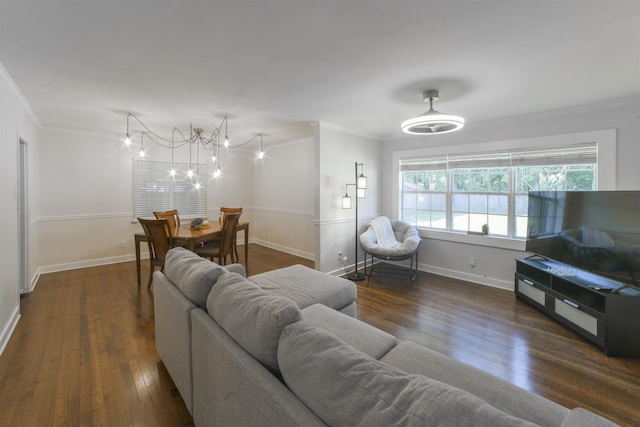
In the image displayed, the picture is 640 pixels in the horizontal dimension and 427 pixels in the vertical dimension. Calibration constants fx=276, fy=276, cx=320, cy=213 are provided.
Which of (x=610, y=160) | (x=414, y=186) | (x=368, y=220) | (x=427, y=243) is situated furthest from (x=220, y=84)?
(x=610, y=160)

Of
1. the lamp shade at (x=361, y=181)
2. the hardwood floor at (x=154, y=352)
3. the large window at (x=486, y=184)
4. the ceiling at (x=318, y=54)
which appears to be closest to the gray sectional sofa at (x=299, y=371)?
the hardwood floor at (x=154, y=352)

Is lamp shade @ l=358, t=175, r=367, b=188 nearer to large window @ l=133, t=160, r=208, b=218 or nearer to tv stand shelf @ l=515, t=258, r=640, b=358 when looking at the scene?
tv stand shelf @ l=515, t=258, r=640, b=358

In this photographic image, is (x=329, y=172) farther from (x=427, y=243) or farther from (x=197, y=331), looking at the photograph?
(x=197, y=331)

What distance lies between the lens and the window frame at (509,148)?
3180mm

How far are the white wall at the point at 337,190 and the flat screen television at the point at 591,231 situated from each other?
2458mm

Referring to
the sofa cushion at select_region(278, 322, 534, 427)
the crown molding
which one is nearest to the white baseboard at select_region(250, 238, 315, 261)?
the crown molding

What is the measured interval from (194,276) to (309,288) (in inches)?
38.8

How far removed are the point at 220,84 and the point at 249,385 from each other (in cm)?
264

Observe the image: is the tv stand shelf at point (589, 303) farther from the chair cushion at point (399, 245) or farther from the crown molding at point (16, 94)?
the crown molding at point (16, 94)

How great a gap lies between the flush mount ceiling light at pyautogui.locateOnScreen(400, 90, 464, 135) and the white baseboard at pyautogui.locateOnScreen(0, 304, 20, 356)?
4191mm

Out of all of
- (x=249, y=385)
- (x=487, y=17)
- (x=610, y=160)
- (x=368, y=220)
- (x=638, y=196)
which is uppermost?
(x=487, y=17)

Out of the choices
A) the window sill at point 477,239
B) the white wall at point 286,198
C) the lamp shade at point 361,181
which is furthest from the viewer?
the white wall at point 286,198

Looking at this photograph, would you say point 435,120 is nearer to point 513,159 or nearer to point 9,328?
point 513,159

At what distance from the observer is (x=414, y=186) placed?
496cm
